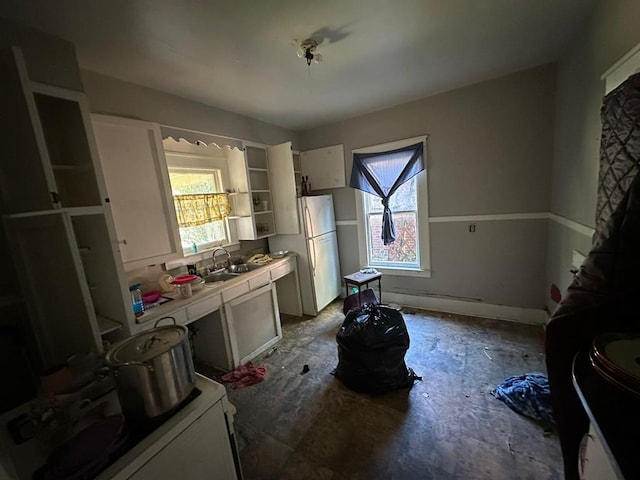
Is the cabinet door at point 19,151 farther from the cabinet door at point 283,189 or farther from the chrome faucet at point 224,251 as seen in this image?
the cabinet door at point 283,189

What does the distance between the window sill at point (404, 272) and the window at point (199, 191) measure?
213 centimetres

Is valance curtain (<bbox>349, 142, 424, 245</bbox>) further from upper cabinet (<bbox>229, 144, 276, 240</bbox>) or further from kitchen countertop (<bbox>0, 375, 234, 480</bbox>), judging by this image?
kitchen countertop (<bbox>0, 375, 234, 480</bbox>)

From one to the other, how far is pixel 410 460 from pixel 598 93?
250 centimetres

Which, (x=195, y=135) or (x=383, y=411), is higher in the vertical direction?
(x=195, y=135)

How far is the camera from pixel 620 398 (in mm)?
637

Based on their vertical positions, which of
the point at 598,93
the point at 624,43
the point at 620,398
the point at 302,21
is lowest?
the point at 620,398

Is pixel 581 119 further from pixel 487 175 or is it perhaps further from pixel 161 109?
pixel 161 109

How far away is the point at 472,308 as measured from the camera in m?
3.10

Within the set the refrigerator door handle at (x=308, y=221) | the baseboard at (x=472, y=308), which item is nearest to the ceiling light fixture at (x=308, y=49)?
the refrigerator door handle at (x=308, y=221)

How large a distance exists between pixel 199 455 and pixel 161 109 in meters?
2.56

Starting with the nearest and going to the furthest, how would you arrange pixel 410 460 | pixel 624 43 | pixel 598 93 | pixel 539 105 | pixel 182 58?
pixel 624 43 < pixel 410 460 < pixel 598 93 < pixel 182 58 < pixel 539 105

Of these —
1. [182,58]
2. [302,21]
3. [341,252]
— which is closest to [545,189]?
[341,252]

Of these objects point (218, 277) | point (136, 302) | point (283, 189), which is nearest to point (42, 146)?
point (136, 302)

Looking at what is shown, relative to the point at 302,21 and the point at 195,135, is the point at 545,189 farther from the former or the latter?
the point at 195,135
